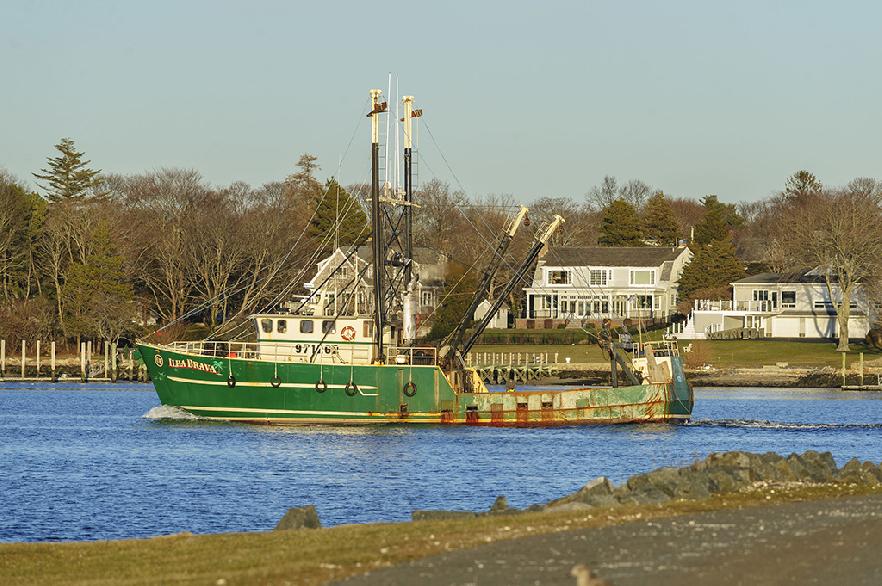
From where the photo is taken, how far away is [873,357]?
95250 mm

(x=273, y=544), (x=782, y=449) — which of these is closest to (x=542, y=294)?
(x=782, y=449)

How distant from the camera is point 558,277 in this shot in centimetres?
11850

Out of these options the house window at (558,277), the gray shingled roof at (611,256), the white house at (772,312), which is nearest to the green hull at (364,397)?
the white house at (772,312)

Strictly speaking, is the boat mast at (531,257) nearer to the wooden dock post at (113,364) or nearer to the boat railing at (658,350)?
the boat railing at (658,350)

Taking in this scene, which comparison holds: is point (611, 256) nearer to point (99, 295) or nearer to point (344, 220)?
point (344, 220)

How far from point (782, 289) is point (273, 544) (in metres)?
95.0

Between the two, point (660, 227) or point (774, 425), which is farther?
point (660, 227)

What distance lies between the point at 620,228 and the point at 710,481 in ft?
381

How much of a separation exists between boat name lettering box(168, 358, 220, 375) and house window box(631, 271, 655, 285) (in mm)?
68845

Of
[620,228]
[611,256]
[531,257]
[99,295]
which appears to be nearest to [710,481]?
[531,257]

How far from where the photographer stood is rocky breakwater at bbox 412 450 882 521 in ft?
69.4

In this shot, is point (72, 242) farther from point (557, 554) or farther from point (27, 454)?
point (557, 554)

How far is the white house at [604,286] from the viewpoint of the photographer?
4604 inches

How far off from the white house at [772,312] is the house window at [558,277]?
10909 millimetres
